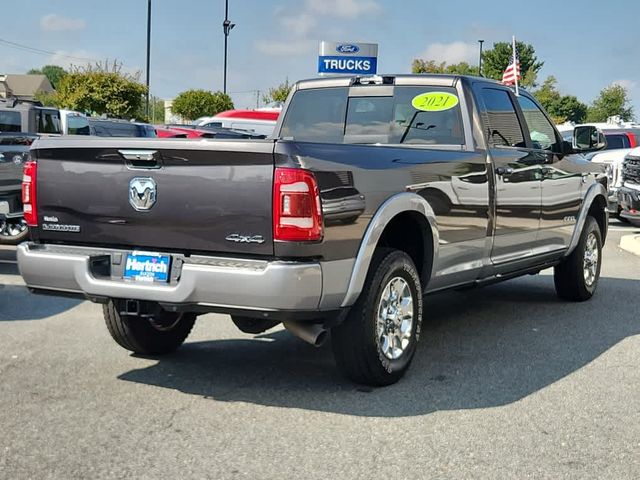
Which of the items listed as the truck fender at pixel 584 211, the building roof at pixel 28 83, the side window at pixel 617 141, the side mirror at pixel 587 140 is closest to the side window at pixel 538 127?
the side mirror at pixel 587 140

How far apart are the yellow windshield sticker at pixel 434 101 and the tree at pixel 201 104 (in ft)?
186

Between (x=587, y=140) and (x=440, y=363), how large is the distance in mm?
3090

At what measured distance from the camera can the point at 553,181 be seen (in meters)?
7.67

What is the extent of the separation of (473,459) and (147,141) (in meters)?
2.40

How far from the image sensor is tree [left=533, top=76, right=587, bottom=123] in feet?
316

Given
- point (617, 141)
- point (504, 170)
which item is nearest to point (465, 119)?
point (504, 170)

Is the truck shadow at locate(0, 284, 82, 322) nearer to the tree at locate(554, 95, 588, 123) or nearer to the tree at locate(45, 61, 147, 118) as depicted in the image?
the tree at locate(45, 61, 147, 118)

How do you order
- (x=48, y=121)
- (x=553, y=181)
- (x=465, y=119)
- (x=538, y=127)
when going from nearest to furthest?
(x=465, y=119), (x=553, y=181), (x=538, y=127), (x=48, y=121)

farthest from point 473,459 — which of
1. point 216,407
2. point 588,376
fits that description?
point 588,376

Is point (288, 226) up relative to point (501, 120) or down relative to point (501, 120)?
down

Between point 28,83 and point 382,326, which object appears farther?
point 28,83

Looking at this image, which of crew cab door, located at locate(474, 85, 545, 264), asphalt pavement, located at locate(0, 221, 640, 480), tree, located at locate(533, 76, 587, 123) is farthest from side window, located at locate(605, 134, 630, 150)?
tree, located at locate(533, 76, 587, 123)

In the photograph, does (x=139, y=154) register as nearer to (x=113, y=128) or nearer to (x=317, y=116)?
(x=317, y=116)

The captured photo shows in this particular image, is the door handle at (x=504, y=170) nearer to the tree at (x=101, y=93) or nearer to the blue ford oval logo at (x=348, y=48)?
the blue ford oval logo at (x=348, y=48)
